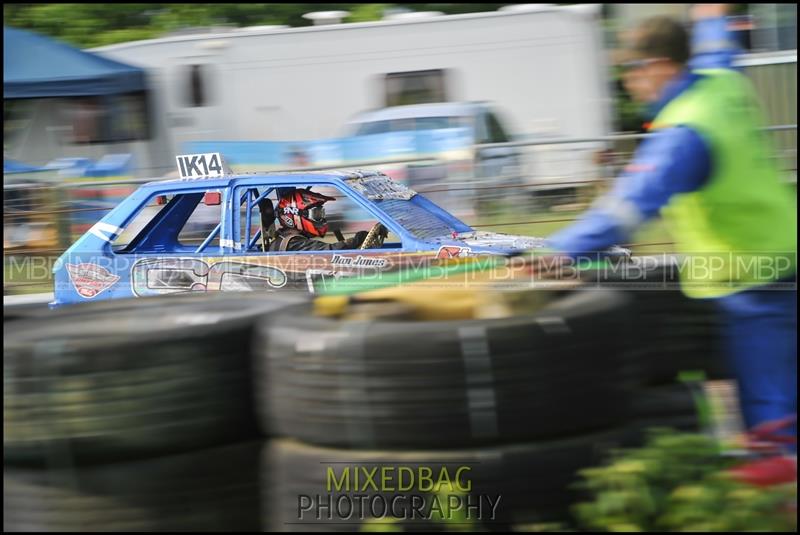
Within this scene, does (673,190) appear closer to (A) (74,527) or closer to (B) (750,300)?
(B) (750,300)

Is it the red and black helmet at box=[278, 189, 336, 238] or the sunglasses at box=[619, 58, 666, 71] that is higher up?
the sunglasses at box=[619, 58, 666, 71]

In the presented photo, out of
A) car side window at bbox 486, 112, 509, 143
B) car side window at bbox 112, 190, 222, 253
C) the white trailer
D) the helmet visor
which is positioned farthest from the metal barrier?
the white trailer

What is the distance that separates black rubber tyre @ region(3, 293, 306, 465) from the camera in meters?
3.12

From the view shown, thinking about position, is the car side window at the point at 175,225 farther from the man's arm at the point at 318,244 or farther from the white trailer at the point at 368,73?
the white trailer at the point at 368,73

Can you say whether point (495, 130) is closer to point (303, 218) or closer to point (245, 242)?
point (303, 218)

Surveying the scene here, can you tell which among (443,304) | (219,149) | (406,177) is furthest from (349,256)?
(219,149)

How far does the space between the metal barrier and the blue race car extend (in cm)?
289

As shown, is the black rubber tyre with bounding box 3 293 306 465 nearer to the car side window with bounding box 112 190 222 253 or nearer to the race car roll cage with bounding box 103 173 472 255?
the race car roll cage with bounding box 103 173 472 255

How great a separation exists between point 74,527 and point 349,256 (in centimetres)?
340

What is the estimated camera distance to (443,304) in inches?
128

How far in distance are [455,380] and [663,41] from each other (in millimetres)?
1320

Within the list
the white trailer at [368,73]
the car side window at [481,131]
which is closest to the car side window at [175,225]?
the car side window at [481,131]

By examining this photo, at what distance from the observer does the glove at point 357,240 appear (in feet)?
22.2

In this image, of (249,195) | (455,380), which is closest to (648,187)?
(455,380)
